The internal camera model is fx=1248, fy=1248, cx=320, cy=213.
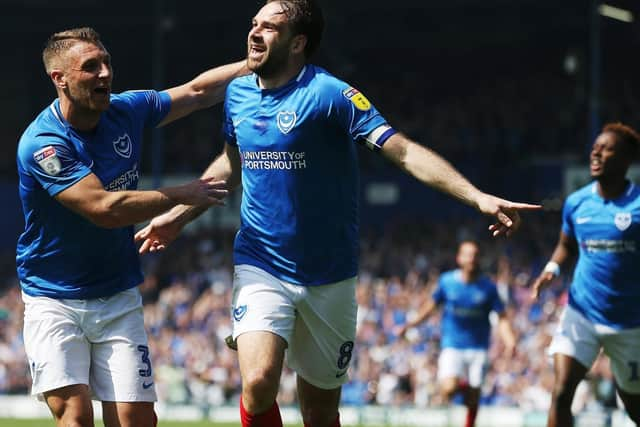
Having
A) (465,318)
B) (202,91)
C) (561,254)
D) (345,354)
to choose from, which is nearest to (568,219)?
(561,254)

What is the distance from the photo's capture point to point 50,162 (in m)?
6.23

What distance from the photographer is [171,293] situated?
25.0 m

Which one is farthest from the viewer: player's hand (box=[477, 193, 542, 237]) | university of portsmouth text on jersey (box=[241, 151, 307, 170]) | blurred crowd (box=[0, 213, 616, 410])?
blurred crowd (box=[0, 213, 616, 410])

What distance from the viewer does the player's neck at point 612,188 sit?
9.39 meters

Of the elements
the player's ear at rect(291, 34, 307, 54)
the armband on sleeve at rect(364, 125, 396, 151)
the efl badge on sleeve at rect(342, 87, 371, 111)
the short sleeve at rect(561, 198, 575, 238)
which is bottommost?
the short sleeve at rect(561, 198, 575, 238)

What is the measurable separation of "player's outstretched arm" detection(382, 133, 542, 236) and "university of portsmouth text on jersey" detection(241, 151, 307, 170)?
0.47 meters

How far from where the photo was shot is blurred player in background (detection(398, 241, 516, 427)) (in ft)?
45.3

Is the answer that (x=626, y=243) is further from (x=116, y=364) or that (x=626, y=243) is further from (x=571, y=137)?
(x=571, y=137)

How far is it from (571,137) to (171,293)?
882cm

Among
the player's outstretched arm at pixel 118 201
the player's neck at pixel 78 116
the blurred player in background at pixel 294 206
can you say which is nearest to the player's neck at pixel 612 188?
the blurred player in background at pixel 294 206

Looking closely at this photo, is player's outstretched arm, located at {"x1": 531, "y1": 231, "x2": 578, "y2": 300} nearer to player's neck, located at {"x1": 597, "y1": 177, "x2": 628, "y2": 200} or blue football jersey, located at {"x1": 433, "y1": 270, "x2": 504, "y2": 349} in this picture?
player's neck, located at {"x1": 597, "y1": 177, "x2": 628, "y2": 200}

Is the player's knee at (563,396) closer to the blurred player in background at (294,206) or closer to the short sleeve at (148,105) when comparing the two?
the blurred player in background at (294,206)

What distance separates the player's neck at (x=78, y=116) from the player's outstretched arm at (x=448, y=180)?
1513 mm

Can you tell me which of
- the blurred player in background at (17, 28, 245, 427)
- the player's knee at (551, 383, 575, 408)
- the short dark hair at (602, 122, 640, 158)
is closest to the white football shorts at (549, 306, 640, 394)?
the player's knee at (551, 383, 575, 408)
